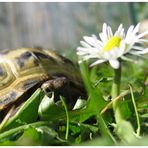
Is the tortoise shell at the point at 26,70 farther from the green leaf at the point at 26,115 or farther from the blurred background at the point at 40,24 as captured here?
the blurred background at the point at 40,24

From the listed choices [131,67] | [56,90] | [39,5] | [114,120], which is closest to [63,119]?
[114,120]

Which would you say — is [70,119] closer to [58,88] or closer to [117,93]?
[117,93]

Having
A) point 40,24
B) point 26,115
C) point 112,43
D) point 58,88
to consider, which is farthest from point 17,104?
point 40,24

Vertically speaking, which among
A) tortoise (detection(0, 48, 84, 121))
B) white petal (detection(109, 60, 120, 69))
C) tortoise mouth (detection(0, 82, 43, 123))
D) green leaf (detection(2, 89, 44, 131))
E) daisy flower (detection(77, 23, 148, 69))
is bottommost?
tortoise mouth (detection(0, 82, 43, 123))

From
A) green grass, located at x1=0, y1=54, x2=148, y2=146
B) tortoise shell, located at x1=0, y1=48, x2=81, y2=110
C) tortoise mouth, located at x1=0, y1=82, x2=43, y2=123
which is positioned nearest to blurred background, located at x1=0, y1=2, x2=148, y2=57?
tortoise shell, located at x1=0, y1=48, x2=81, y2=110

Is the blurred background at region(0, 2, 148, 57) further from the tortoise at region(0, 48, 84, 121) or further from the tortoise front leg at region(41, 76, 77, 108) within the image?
the tortoise front leg at region(41, 76, 77, 108)

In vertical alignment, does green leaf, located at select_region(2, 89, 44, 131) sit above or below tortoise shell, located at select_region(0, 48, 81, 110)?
above
